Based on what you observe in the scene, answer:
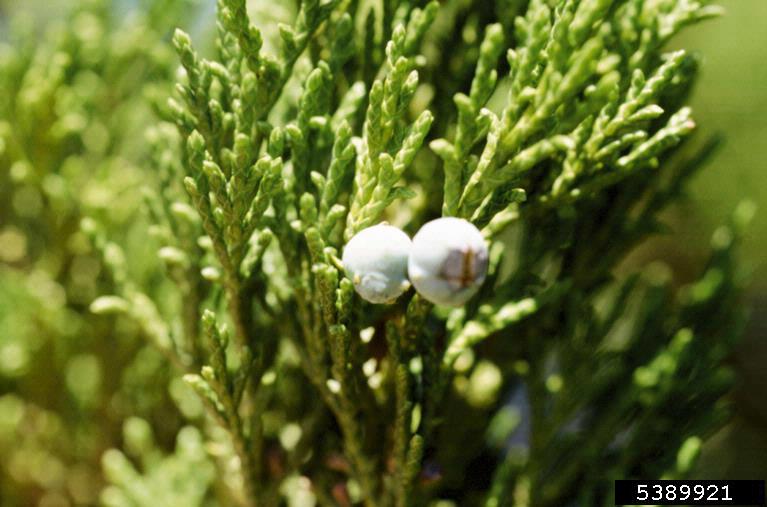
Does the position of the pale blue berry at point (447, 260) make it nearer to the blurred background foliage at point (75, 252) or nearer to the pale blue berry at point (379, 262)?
the pale blue berry at point (379, 262)

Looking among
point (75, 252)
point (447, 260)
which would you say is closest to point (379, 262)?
point (447, 260)

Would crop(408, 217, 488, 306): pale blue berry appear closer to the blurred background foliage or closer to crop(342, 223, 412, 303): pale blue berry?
crop(342, 223, 412, 303): pale blue berry

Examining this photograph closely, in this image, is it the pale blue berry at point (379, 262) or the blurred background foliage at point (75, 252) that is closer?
the pale blue berry at point (379, 262)

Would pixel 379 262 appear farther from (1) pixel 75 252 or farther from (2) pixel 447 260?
(1) pixel 75 252

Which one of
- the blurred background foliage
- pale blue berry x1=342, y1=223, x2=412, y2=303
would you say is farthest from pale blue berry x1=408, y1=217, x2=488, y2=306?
the blurred background foliage

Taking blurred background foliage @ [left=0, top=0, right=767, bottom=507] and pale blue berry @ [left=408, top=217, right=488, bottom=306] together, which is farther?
blurred background foliage @ [left=0, top=0, right=767, bottom=507]

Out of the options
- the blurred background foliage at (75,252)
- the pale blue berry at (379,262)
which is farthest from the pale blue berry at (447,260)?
the blurred background foliage at (75,252)

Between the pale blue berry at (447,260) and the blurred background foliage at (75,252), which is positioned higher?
the blurred background foliage at (75,252)

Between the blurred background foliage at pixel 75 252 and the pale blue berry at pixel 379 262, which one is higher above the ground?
the blurred background foliage at pixel 75 252
